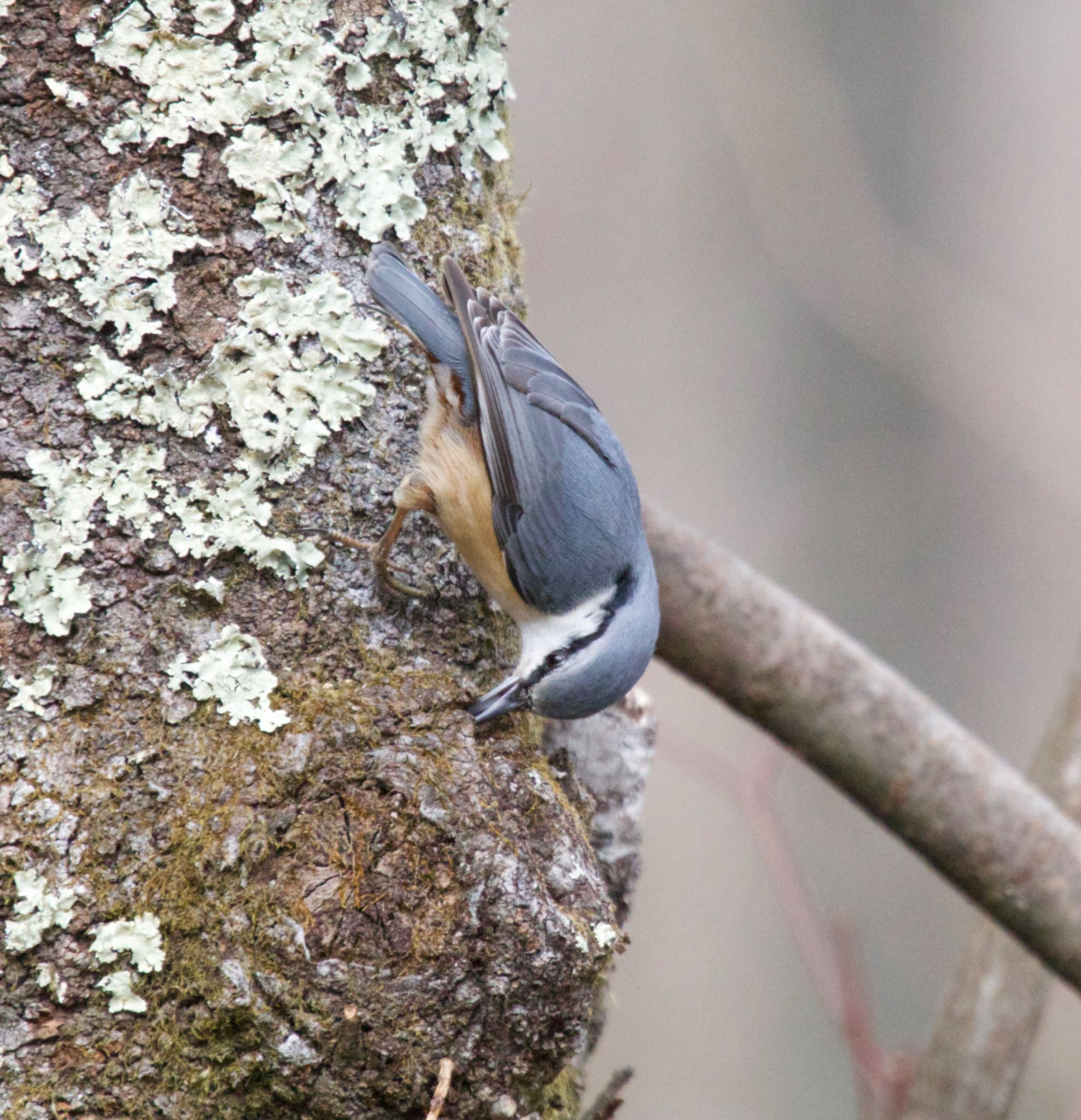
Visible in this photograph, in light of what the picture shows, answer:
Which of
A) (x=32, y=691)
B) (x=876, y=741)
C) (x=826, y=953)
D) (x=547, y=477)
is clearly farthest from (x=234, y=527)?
(x=826, y=953)

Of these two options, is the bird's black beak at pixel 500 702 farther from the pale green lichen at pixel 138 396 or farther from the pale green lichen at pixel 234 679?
the pale green lichen at pixel 138 396

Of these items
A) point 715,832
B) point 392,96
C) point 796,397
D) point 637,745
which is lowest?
point 715,832

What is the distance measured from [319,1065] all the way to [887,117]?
13.2 ft

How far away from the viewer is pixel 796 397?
14.6 feet

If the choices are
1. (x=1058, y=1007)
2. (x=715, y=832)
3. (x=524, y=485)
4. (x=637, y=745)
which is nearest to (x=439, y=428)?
(x=524, y=485)

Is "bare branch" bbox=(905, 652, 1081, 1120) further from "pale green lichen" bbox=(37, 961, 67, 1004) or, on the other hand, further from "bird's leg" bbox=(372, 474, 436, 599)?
"pale green lichen" bbox=(37, 961, 67, 1004)

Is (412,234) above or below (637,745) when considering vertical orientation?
above

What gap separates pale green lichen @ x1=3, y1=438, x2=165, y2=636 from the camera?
131 cm

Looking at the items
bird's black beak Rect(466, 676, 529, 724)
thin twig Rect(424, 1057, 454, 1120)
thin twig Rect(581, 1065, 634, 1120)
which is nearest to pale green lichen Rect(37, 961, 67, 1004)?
thin twig Rect(424, 1057, 454, 1120)

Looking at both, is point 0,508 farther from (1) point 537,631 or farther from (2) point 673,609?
(2) point 673,609

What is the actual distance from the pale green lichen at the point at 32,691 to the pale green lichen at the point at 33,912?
7.0 inches

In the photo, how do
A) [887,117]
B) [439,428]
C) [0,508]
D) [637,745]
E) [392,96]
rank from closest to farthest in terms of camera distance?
[0,508] < [392,96] < [439,428] < [637,745] < [887,117]

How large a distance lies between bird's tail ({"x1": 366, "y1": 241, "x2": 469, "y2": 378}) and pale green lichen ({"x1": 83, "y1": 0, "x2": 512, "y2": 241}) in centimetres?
4

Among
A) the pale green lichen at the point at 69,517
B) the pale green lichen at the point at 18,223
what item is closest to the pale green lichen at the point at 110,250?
the pale green lichen at the point at 18,223
